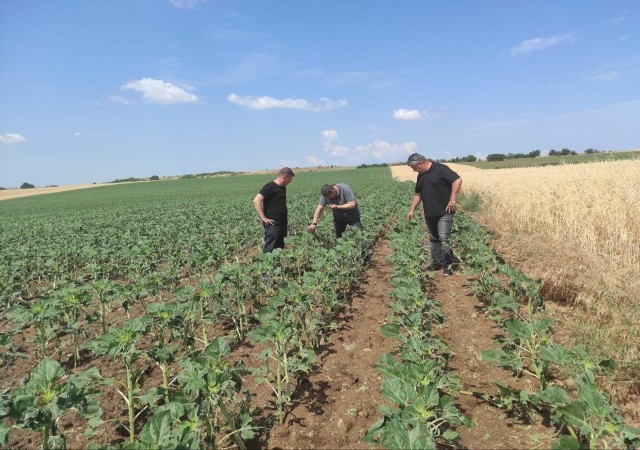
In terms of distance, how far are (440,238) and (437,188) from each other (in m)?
0.95

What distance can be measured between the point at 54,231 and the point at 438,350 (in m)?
17.5

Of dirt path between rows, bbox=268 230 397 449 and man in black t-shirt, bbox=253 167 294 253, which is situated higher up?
man in black t-shirt, bbox=253 167 294 253

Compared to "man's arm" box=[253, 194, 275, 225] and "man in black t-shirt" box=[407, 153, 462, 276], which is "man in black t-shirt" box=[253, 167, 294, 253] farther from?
"man in black t-shirt" box=[407, 153, 462, 276]

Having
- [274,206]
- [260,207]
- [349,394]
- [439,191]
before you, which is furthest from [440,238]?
[349,394]

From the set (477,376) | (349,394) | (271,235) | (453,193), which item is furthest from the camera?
(271,235)

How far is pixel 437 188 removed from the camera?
281 inches

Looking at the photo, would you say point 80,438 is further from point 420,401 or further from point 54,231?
point 54,231

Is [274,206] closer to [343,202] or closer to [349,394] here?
[343,202]

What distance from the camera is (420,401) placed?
7.71 ft

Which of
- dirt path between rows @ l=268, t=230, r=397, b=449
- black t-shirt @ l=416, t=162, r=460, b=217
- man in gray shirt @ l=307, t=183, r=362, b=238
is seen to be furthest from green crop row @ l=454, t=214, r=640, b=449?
man in gray shirt @ l=307, t=183, r=362, b=238

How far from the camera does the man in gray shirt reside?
759cm

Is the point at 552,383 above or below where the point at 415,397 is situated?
below

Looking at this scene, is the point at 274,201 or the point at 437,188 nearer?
the point at 437,188

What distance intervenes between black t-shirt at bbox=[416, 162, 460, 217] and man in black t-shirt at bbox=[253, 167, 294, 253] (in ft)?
8.31
